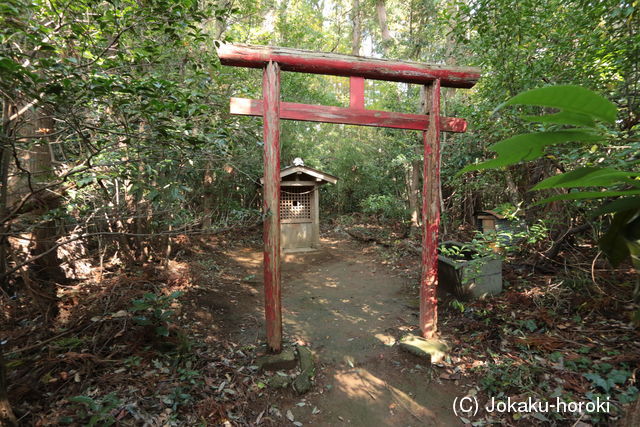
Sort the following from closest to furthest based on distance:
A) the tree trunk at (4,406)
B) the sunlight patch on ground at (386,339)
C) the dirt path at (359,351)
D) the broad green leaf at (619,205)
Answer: the broad green leaf at (619,205) → the tree trunk at (4,406) → the dirt path at (359,351) → the sunlight patch on ground at (386,339)

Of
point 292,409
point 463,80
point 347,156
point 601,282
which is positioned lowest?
point 292,409

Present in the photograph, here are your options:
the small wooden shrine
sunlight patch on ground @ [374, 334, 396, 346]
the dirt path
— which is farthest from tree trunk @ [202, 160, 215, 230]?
sunlight patch on ground @ [374, 334, 396, 346]

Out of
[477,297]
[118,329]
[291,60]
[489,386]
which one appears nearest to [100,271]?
[118,329]

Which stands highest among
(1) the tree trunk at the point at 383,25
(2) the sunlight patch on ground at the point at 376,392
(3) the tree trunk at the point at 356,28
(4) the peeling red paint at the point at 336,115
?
(3) the tree trunk at the point at 356,28

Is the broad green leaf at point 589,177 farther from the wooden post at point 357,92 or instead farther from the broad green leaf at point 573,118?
the wooden post at point 357,92

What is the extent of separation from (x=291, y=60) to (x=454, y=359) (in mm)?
3974

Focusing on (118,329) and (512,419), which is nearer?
(512,419)

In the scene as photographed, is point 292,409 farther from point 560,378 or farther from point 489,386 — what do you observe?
point 560,378

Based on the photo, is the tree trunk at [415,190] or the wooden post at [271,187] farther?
the tree trunk at [415,190]

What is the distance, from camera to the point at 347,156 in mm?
15430

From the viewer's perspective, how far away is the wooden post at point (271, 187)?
3.46 metres

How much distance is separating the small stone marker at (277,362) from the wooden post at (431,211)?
5.77 ft

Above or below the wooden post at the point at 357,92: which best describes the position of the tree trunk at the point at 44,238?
below

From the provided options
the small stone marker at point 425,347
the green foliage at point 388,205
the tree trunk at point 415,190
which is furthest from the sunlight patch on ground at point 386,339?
the green foliage at point 388,205
